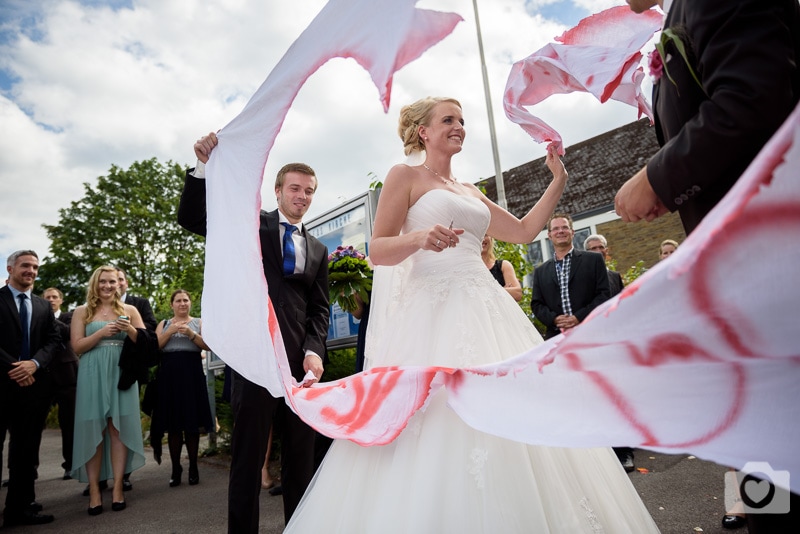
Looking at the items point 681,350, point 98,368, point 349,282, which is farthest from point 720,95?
point 98,368

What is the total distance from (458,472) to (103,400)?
4.79 metres

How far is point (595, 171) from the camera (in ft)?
72.1

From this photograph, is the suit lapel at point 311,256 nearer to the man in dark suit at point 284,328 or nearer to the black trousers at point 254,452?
the man in dark suit at point 284,328

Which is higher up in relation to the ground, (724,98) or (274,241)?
(274,241)

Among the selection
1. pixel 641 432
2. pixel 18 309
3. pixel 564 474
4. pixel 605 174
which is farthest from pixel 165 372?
pixel 605 174

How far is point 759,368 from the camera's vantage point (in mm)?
1149

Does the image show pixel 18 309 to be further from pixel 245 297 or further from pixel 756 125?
pixel 756 125

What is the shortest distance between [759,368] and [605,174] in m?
21.9

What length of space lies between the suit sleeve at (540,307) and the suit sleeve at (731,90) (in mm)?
4424

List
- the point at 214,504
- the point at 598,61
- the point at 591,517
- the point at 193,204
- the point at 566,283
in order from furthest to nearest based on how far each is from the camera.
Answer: the point at 566,283
the point at 214,504
the point at 193,204
the point at 598,61
the point at 591,517

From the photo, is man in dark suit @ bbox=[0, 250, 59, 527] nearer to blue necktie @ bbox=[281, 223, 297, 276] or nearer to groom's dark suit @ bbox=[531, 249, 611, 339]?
blue necktie @ bbox=[281, 223, 297, 276]

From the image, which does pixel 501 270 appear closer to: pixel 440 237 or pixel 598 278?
pixel 598 278

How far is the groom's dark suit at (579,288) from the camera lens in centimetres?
561

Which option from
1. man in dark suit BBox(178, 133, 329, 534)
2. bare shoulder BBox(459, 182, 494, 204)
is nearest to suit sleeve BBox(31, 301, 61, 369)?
man in dark suit BBox(178, 133, 329, 534)
